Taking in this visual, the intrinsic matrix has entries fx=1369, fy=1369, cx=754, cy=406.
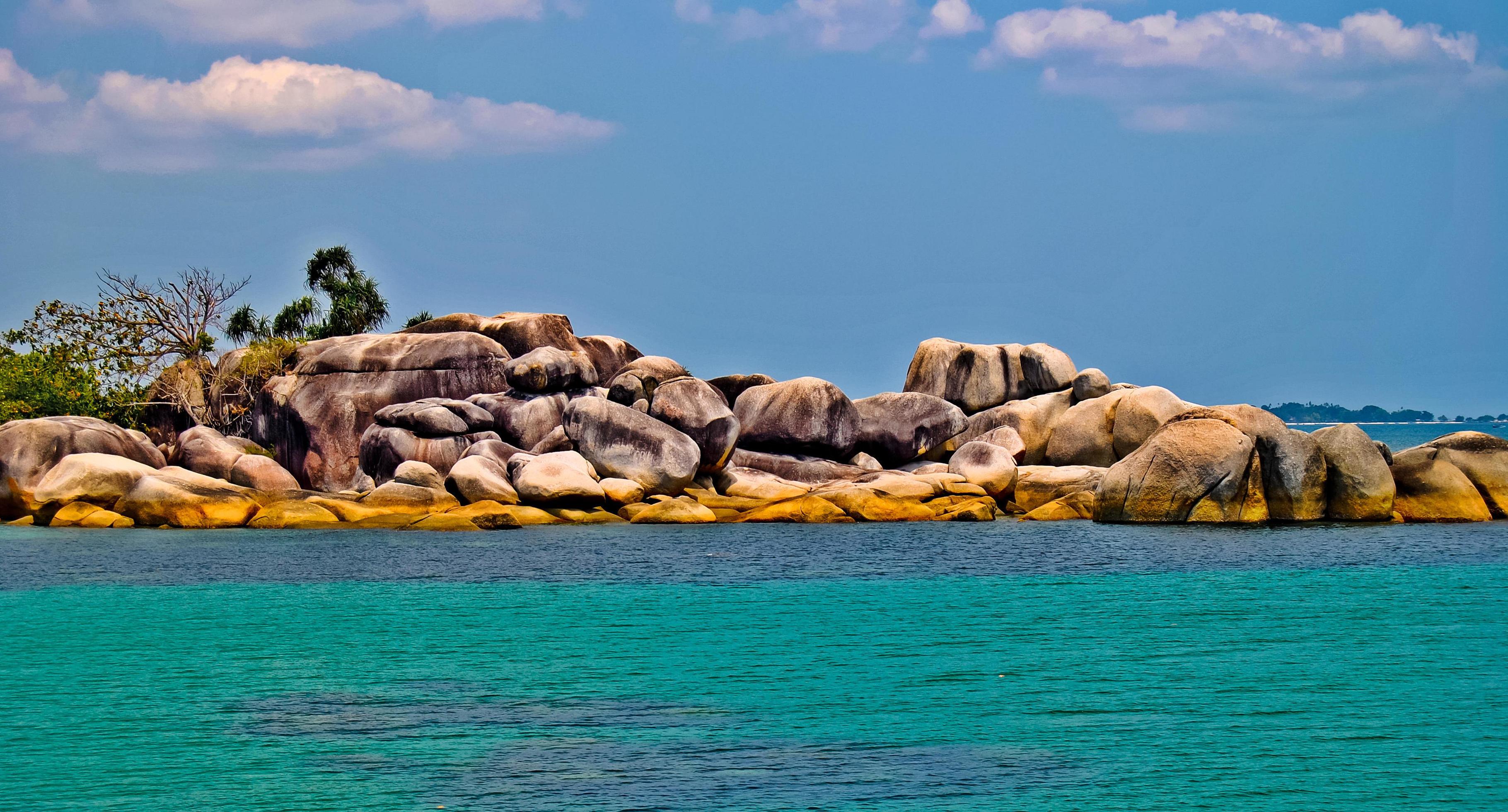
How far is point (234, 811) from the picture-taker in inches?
449

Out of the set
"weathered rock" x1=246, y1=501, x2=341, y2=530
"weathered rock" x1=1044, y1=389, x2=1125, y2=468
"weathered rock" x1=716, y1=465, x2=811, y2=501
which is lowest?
"weathered rock" x1=246, y1=501, x2=341, y2=530

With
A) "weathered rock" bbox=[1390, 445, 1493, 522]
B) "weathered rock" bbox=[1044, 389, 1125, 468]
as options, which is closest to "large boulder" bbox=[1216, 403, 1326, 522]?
"weathered rock" bbox=[1390, 445, 1493, 522]

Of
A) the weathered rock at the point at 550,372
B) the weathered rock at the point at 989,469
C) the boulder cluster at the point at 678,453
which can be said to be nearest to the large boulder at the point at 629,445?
the boulder cluster at the point at 678,453

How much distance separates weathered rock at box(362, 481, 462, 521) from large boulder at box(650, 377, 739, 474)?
7.05m

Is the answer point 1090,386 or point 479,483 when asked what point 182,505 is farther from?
point 1090,386

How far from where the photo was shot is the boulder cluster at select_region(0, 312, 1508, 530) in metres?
37.9

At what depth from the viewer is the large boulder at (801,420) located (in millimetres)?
44188

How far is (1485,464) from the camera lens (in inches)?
1565

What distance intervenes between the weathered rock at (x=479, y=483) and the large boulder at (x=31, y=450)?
10773mm

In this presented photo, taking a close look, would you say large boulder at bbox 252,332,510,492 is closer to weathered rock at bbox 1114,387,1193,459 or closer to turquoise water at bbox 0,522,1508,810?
turquoise water at bbox 0,522,1508,810

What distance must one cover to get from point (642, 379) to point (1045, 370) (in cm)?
1442

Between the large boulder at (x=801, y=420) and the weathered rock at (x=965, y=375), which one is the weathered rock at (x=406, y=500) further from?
the weathered rock at (x=965, y=375)

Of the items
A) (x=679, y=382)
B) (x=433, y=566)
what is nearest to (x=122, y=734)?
(x=433, y=566)

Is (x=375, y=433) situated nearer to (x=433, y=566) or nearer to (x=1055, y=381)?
(x=433, y=566)
